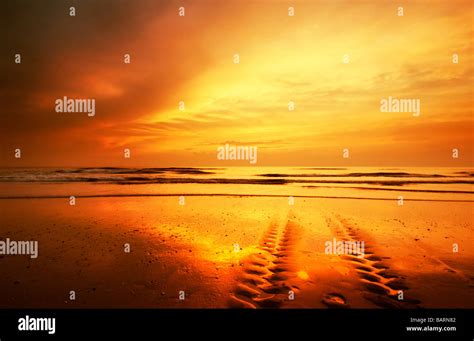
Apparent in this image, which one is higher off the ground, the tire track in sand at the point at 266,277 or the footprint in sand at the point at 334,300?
the tire track in sand at the point at 266,277

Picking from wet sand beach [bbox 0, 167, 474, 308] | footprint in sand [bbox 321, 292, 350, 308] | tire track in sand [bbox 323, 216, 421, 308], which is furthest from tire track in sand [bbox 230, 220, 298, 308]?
tire track in sand [bbox 323, 216, 421, 308]

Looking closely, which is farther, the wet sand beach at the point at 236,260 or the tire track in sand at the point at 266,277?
the wet sand beach at the point at 236,260

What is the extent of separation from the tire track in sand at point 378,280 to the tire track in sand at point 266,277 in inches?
50.4

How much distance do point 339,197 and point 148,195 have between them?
1010cm

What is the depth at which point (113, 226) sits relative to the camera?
812 cm

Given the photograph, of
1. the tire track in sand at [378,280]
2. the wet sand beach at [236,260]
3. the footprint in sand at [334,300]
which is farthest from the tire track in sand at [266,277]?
the tire track in sand at [378,280]

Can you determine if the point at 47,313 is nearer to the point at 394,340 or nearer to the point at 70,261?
the point at 70,261

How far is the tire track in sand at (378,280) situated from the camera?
425 cm

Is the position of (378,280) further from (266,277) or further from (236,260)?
(236,260)

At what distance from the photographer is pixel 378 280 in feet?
15.9

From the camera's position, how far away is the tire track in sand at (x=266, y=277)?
420 centimetres

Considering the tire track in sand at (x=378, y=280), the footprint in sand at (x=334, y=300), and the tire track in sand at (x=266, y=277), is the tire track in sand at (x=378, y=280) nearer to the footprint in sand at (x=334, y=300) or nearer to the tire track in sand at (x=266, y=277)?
the footprint in sand at (x=334, y=300)

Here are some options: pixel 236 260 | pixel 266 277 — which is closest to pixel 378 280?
pixel 266 277

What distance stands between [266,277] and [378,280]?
2.07m
